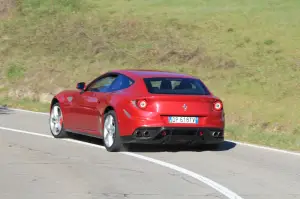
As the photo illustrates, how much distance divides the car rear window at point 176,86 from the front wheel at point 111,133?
80 cm

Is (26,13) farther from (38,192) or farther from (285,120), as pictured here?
(38,192)

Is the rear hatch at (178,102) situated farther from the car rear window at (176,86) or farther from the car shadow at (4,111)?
the car shadow at (4,111)

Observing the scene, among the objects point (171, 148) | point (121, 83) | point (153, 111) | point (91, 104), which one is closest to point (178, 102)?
point (153, 111)

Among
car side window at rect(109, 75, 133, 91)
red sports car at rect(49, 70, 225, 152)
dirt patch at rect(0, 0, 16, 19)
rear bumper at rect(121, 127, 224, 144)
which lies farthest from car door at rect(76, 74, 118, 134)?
dirt patch at rect(0, 0, 16, 19)

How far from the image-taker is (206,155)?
13.2 metres

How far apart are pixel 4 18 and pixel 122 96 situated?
37.6 m

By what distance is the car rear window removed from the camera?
43.7 ft

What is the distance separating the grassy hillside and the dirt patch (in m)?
0.46

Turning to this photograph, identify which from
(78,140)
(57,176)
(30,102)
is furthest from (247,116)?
(57,176)

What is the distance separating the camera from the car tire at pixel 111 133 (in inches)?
517

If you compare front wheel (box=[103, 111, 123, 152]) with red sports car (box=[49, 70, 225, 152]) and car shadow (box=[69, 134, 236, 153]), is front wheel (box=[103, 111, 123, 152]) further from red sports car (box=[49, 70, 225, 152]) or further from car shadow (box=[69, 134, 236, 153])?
car shadow (box=[69, 134, 236, 153])

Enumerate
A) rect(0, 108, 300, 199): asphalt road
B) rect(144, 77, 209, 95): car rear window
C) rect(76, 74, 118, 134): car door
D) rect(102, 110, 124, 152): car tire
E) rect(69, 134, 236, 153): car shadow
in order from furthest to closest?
rect(76, 74, 118, 134): car door < rect(69, 134, 236, 153): car shadow < rect(144, 77, 209, 95): car rear window < rect(102, 110, 124, 152): car tire < rect(0, 108, 300, 199): asphalt road

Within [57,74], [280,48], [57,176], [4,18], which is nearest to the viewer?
[57,176]

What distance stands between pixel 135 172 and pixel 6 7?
1641 inches
